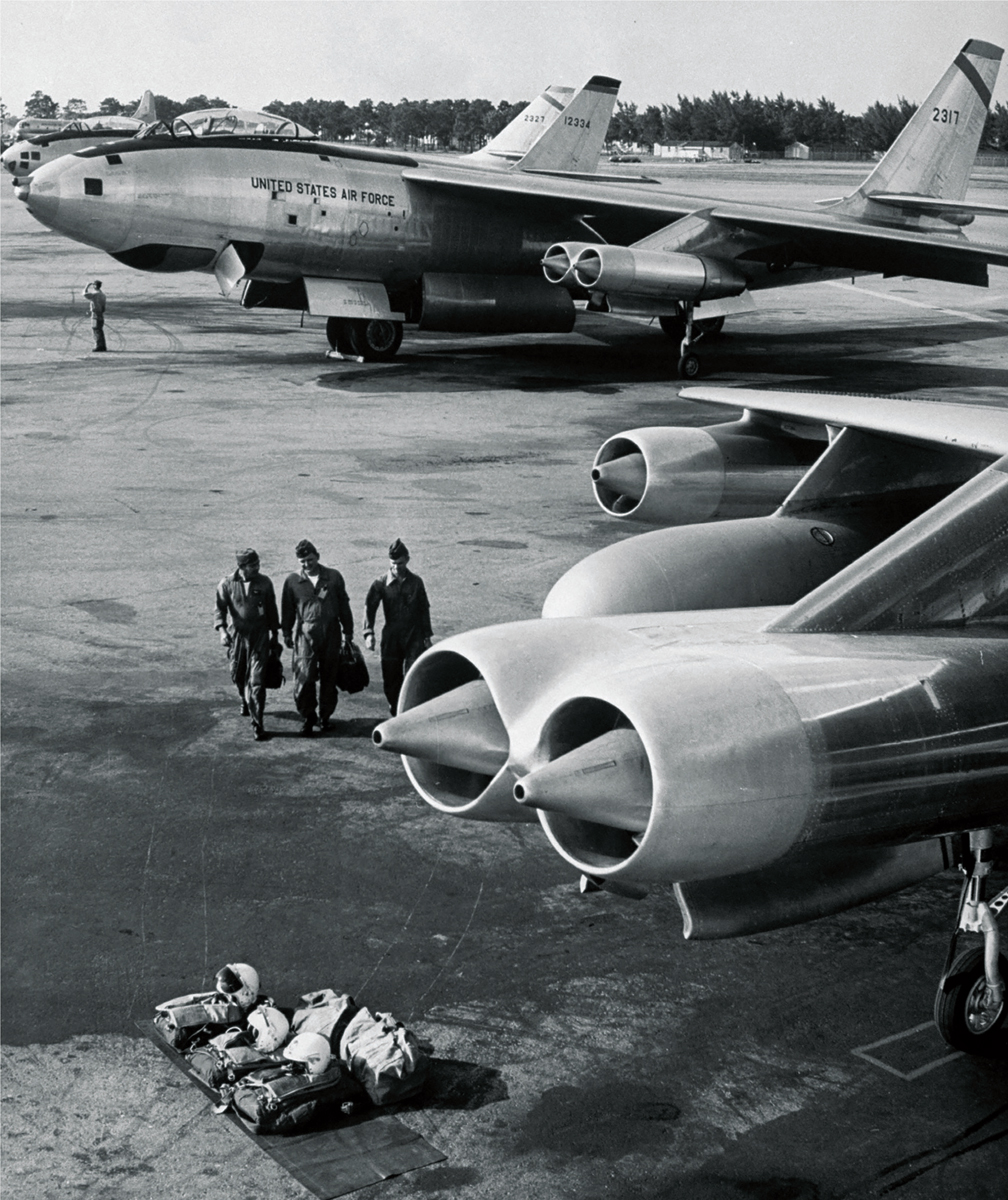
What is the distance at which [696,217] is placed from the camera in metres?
26.4

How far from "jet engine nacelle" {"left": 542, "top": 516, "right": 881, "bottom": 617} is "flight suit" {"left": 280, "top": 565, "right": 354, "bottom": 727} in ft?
12.7

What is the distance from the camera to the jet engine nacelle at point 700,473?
367 inches

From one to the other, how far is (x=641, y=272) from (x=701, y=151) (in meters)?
46.5

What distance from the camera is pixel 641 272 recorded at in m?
24.6

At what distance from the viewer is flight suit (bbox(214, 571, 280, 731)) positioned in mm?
11094

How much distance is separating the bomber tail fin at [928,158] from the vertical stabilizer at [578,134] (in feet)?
23.7

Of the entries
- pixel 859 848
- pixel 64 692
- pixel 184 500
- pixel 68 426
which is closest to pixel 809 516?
pixel 859 848

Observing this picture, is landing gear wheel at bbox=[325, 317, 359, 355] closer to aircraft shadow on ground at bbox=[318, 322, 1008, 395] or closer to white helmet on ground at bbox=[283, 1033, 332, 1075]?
aircraft shadow on ground at bbox=[318, 322, 1008, 395]

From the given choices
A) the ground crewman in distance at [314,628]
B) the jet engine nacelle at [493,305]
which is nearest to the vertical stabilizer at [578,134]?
the jet engine nacelle at [493,305]

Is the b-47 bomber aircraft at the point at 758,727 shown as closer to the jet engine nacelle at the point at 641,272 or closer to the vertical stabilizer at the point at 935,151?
the jet engine nacelle at the point at 641,272

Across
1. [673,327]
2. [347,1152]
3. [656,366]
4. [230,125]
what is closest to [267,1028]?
[347,1152]

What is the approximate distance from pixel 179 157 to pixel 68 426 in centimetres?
537

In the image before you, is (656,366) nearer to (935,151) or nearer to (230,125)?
(935,151)

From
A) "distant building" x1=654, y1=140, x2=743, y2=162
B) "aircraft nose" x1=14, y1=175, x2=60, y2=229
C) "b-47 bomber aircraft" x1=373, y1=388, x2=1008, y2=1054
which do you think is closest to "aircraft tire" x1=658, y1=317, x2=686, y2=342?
"aircraft nose" x1=14, y1=175, x2=60, y2=229
